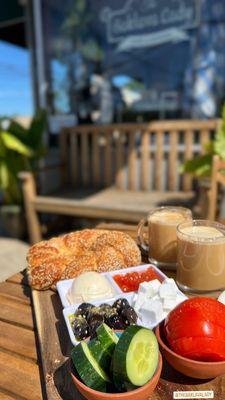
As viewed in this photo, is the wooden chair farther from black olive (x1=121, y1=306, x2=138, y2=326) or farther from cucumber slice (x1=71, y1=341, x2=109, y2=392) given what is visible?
cucumber slice (x1=71, y1=341, x2=109, y2=392)

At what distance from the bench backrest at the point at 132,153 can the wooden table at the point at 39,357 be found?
3993 mm

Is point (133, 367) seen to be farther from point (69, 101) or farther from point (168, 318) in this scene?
point (69, 101)

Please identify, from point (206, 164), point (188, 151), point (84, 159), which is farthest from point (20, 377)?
point (84, 159)

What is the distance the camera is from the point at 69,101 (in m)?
7.07

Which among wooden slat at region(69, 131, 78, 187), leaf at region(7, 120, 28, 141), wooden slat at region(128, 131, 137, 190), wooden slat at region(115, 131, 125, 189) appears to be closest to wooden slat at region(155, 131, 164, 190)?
wooden slat at region(128, 131, 137, 190)

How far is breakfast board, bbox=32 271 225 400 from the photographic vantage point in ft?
3.08

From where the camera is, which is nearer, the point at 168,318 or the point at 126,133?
the point at 168,318

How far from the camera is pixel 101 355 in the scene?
2.99ft

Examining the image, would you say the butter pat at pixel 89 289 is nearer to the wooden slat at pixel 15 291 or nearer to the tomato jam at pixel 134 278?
the tomato jam at pixel 134 278

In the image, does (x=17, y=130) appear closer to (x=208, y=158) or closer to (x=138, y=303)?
(x=208, y=158)

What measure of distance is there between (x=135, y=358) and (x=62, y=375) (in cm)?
27

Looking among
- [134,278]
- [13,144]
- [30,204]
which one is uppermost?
[13,144]

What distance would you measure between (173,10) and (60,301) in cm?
580

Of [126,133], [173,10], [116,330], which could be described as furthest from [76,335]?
[173,10]
